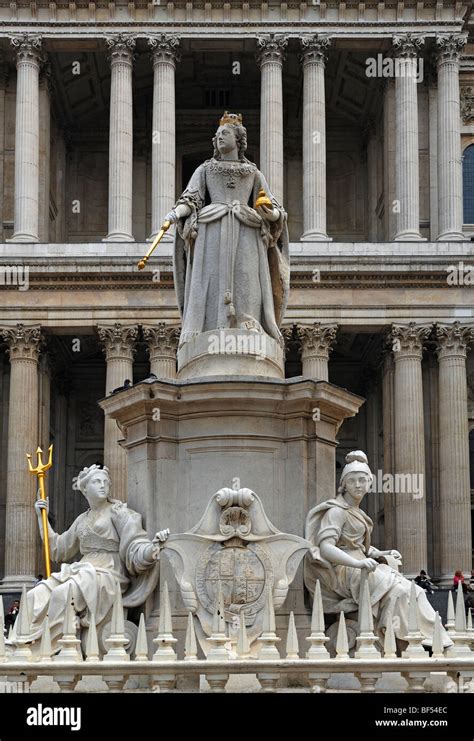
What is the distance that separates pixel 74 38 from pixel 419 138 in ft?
45.4

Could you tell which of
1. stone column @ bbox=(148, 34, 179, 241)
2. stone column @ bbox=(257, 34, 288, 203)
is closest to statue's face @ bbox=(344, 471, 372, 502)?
stone column @ bbox=(148, 34, 179, 241)

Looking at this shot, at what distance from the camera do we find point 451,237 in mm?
51844

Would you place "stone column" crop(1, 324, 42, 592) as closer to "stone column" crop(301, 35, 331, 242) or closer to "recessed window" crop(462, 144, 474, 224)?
"stone column" crop(301, 35, 331, 242)

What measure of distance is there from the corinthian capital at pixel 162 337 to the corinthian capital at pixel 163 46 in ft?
35.7

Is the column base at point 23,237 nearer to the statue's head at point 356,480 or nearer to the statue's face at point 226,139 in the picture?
the statue's face at point 226,139

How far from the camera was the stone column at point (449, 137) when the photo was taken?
52781mm

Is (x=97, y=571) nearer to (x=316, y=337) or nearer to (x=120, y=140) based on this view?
(x=316, y=337)

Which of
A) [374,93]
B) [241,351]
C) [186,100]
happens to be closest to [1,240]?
[186,100]

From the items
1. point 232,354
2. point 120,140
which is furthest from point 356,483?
point 120,140

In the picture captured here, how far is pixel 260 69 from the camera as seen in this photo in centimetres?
5528

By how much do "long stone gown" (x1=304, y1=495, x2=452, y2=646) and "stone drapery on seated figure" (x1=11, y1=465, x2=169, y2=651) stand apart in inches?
58.6

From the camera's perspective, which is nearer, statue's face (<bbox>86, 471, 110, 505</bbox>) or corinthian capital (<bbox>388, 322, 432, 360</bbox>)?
statue's face (<bbox>86, 471, 110, 505</bbox>)

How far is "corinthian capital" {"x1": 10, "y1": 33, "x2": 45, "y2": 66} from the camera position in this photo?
2100 inches
